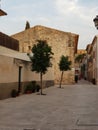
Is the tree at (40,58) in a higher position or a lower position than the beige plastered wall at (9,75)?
higher

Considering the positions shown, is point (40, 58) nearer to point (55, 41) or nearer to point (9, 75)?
point (9, 75)

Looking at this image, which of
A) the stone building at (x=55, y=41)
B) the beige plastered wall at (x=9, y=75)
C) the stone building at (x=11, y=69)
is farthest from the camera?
the stone building at (x=55, y=41)

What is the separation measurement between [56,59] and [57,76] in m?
2.70

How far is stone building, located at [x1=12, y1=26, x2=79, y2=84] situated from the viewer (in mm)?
56125

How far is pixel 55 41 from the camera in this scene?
5644cm

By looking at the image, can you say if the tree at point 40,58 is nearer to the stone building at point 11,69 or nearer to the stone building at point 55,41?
the stone building at point 11,69

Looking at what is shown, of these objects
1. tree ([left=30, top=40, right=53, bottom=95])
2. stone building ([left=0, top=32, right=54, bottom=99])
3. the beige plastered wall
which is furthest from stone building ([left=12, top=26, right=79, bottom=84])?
tree ([left=30, top=40, right=53, bottom=95])

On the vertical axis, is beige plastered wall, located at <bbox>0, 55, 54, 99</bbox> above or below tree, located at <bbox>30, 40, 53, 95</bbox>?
below

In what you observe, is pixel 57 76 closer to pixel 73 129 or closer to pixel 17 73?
pixel 17 73

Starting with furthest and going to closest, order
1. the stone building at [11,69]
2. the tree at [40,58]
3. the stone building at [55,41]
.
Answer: the stone building at [55,41] → the tree at [40,58] → the stone building at [11,69]

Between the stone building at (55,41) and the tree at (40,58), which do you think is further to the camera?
the stone building at (55,41)

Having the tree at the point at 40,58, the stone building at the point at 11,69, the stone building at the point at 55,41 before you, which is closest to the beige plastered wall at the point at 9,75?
the stone building at the point at 11,69

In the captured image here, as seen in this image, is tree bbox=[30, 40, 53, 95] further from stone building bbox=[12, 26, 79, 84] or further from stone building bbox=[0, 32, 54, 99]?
stone building bbox=[12, 26, 79, 84]

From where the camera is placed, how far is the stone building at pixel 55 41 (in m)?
56.1
